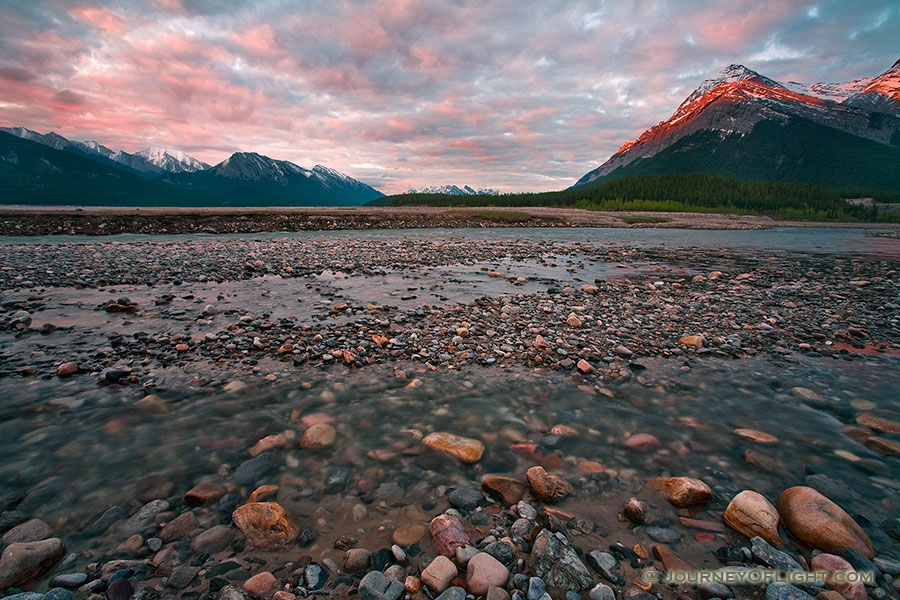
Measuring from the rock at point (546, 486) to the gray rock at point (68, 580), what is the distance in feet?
10.9

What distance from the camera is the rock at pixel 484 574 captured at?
2.40 meters

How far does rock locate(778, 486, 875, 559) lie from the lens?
2.72m

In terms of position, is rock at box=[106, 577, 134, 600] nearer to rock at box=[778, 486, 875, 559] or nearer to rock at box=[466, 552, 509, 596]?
rock at box=[466, 552, 509, 596]

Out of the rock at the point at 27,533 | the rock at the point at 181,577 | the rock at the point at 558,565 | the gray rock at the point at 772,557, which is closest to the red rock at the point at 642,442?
the gray rock at the point at 772,557

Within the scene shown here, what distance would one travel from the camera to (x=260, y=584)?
2.41m

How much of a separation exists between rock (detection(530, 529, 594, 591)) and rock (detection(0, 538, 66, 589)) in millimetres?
3332

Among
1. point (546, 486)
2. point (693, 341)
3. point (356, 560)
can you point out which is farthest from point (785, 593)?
point (693, 341)

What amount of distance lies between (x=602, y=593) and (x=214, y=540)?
2.81 meters

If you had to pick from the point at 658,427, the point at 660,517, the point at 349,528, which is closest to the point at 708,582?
the point at 660,517

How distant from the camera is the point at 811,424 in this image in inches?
177

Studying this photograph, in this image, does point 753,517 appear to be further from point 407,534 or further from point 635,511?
point 407,534

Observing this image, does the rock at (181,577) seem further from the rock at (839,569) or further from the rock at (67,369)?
the rock at (67,369)

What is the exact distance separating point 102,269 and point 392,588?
58.4 ft

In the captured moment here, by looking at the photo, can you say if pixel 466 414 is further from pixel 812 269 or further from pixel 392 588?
pixel 812 269
